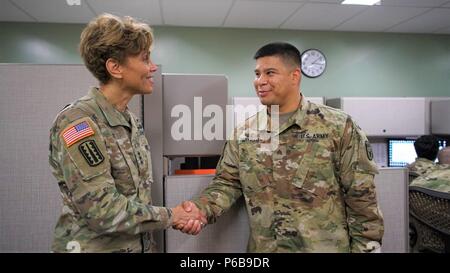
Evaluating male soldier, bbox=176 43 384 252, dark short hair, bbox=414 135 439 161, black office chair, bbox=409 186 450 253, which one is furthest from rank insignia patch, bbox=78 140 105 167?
dark short hair, bbox=414 135 439 161

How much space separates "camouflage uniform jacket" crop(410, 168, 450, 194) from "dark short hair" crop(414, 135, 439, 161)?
0.44 metres

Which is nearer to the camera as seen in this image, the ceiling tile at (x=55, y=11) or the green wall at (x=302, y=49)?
the ceiling tile at (x=55, y=11)

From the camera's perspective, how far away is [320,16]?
3734mm

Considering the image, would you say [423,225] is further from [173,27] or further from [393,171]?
[173,27]

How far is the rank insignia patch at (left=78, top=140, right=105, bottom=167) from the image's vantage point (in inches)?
35.7

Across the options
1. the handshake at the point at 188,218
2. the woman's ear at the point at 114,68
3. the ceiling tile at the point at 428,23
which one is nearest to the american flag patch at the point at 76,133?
the woman's ear at the point at 114,68

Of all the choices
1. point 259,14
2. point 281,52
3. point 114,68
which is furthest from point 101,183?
point 259,14

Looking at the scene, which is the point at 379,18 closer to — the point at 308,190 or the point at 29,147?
the point at 308,190

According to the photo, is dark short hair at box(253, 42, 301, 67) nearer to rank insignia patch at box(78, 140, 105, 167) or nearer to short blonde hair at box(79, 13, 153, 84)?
short blonde hair at box(79, 13, 153, 84)

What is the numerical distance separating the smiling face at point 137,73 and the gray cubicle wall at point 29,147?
304 millimetres

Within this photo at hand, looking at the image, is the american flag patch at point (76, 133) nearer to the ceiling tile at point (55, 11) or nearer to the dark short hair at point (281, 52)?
the dark short hair at point (281, 52)

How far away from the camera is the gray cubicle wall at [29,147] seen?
1.28 metres

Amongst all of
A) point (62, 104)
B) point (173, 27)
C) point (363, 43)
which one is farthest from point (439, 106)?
point (62, 104)

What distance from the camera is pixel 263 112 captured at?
1.42 m
